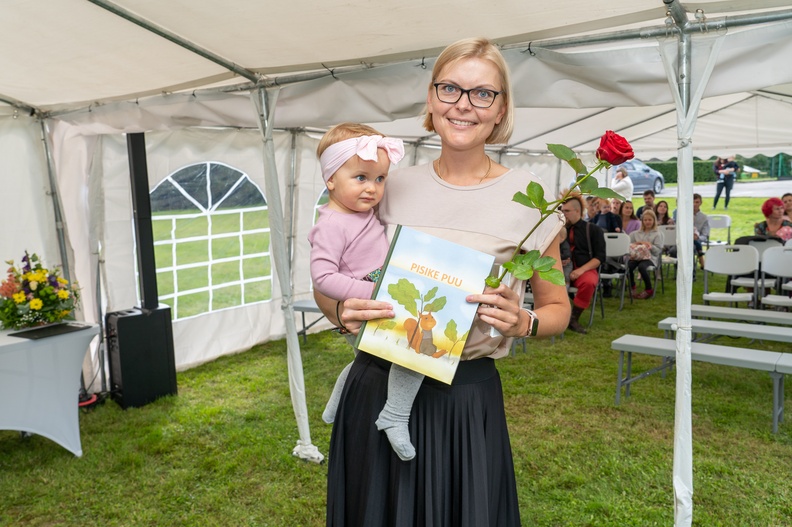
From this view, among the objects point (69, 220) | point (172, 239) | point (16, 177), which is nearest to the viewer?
point (16, 177)

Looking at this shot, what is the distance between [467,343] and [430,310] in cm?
17

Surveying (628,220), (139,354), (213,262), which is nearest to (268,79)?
(139,354)

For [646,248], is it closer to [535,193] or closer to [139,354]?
[139,354]

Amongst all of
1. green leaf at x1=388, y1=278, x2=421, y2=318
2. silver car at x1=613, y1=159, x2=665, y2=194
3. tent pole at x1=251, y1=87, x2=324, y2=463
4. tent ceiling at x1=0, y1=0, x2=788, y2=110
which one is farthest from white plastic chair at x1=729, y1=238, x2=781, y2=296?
silver car at x1=613, y1=159, x2=665, y2=194

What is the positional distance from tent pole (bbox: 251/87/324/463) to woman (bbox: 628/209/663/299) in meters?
7.54

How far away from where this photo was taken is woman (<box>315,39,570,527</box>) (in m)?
1.41

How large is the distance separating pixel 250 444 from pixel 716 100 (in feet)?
27.5

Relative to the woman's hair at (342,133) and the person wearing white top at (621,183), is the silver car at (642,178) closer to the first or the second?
the person wearing white top at (621,183)

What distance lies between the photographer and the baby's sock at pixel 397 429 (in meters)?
1.51

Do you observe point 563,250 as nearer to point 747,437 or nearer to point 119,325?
point 747,437

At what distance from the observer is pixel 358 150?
4.98 ft

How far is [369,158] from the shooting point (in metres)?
1.49

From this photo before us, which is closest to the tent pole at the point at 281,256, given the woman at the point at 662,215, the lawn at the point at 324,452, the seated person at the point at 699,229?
the lawn at the point at 324,452

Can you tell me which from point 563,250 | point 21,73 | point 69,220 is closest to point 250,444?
point 69,220
